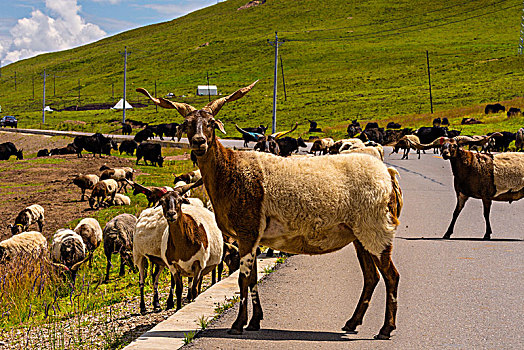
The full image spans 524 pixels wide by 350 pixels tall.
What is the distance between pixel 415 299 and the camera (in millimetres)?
8148

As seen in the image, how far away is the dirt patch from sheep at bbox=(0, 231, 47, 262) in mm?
2588

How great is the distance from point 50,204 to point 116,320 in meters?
14.0

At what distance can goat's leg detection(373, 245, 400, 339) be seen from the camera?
21.7 feet

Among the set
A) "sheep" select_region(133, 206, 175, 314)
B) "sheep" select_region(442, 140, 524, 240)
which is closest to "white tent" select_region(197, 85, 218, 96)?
"sheep" select_region(442, 140, 524, 240)

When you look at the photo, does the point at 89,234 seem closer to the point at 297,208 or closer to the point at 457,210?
the point at 457,210

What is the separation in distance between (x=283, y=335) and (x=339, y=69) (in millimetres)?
134966

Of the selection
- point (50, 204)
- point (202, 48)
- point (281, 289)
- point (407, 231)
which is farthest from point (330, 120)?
point (202, 48)

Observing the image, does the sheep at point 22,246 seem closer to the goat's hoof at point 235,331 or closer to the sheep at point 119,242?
the sheep at point 119,242

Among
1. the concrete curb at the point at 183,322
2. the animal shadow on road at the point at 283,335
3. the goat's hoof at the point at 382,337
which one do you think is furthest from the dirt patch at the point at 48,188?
the goat's hoof at the point at 382,337

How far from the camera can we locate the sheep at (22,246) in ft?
43.2

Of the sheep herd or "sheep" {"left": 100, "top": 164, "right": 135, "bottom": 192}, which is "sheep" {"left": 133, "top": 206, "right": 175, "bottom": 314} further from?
"sheep" {"left": 100, "top": 164, "right": 135, "bottom": 192}

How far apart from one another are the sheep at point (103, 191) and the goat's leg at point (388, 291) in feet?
51.9

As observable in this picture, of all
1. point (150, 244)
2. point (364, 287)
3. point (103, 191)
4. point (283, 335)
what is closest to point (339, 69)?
point (103, 191)

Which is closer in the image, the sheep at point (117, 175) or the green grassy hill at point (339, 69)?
the sheep at point (117, 175)
